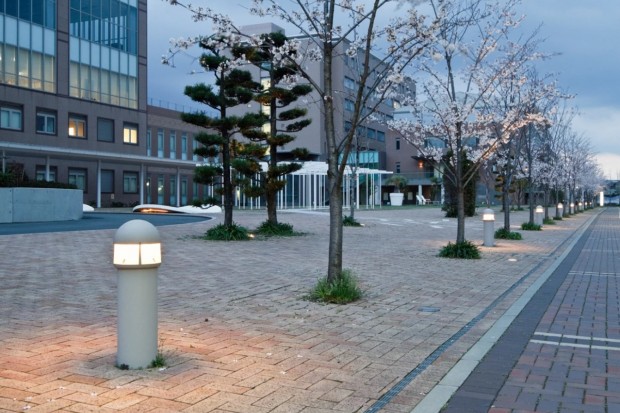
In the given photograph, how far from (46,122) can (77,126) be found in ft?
9.08

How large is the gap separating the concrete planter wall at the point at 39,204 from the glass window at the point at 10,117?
1556cm

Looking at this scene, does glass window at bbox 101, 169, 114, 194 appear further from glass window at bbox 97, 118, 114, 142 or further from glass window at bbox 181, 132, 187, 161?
glass window at bbox 181, 132, 187, 161

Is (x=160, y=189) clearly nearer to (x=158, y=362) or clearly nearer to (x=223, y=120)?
(x=223, y=120)

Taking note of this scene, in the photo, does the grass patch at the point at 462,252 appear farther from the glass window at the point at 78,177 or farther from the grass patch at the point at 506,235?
the glass window at the point at 78,177

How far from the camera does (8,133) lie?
4009 centimetres

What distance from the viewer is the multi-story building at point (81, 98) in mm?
40312

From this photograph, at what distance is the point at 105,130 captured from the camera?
47.9 m

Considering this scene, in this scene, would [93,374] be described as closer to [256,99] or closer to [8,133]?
[256,99]

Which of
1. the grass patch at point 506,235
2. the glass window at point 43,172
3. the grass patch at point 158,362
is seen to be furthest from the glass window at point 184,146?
the grass patch at point 158,362

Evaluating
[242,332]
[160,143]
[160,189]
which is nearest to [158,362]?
[242,332]

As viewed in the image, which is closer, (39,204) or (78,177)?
(39,204)

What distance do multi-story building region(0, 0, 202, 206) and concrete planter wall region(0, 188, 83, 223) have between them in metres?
11.4

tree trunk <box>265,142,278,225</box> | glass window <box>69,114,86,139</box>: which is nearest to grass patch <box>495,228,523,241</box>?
tree trunk <box>265,142,278,225</box>

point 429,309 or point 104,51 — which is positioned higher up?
point 104,51
